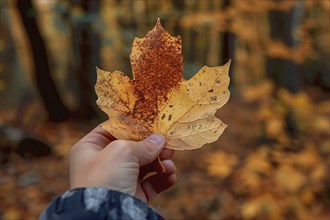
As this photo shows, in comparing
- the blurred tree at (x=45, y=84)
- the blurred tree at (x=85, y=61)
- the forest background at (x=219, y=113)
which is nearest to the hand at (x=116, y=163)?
the forest background at (x=219, y=113)

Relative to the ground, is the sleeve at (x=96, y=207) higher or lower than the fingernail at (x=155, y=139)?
lower

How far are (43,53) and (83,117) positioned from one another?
95 centimetres

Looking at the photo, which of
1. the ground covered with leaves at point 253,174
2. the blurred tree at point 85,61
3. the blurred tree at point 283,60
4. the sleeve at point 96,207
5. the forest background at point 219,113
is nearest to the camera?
the sleeve at point 96,207

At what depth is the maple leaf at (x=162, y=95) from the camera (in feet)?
3.20

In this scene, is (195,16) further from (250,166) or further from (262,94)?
(250,166)

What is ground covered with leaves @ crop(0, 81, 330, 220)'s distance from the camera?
3611 mm

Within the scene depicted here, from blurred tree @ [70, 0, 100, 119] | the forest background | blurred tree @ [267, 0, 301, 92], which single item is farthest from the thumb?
blurred tree @ [70, 0, 100, 119]

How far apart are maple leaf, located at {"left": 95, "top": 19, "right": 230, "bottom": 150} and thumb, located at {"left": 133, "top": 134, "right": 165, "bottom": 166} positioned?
2cm

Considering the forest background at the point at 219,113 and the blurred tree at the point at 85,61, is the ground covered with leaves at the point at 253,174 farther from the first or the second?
the blurred tree at the point at 85,61

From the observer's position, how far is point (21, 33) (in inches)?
257

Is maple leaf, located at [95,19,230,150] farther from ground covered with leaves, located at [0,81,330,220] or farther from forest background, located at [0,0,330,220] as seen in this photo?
forest background, located at [0,0,330,220]

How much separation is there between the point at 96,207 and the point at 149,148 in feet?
0.61

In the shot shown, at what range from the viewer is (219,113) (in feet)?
23.6

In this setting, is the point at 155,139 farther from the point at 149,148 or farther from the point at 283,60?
the point at 283,60
